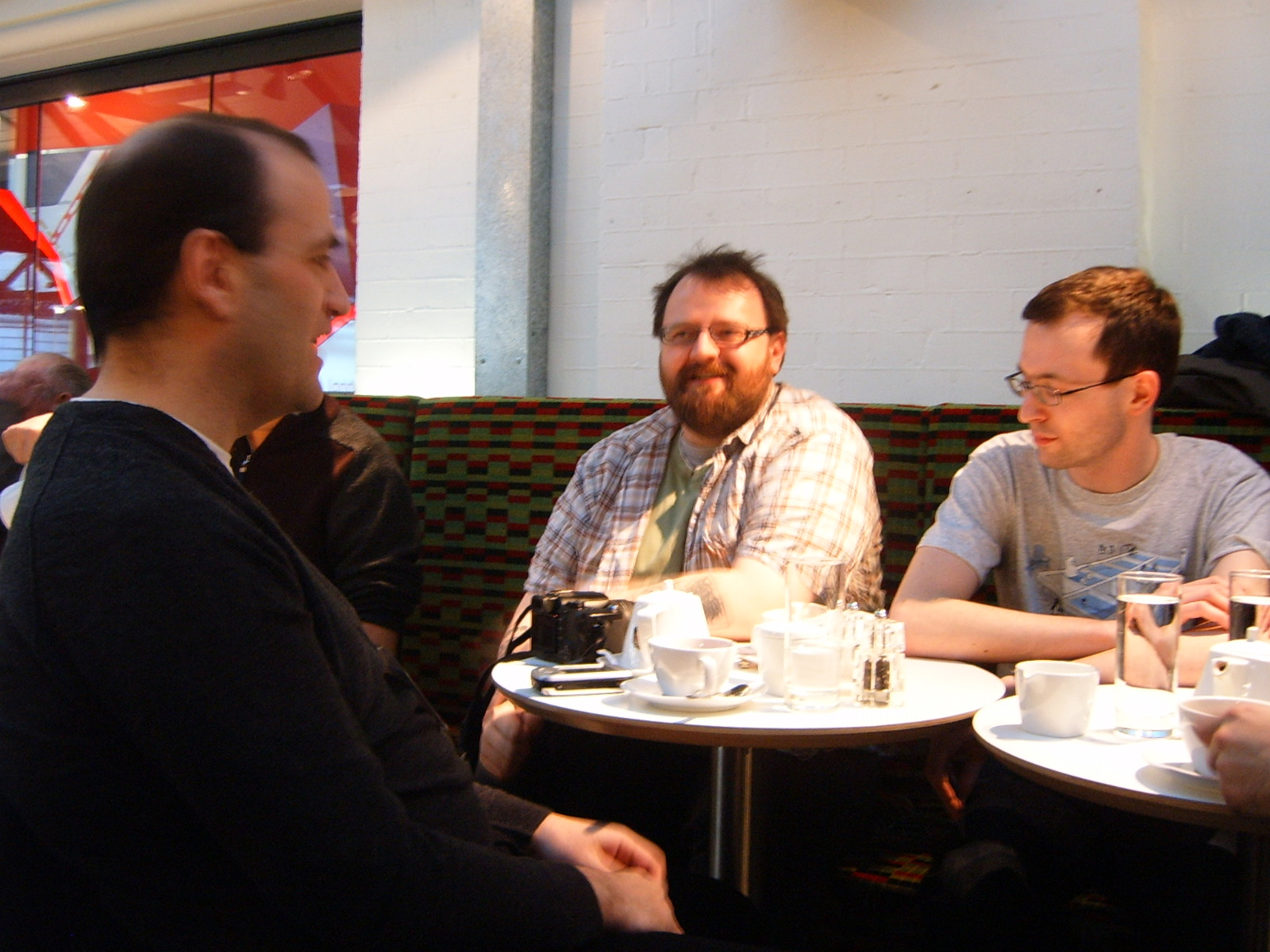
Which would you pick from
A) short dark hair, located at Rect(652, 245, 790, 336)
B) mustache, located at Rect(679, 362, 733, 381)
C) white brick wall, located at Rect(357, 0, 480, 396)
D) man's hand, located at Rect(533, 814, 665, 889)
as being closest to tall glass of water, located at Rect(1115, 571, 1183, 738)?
man's hand, located at Rect(533, 814, 665, 889)

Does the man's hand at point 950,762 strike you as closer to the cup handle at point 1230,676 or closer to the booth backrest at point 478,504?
the cup handle at point 1230,676

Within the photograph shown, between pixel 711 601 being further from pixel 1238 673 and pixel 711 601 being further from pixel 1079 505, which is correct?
pixel 1238 673

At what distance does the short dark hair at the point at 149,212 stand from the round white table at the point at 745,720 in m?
0.68

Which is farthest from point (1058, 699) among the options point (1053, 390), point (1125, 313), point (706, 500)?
point (706, 500)

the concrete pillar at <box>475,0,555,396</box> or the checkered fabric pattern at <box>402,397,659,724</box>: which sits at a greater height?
the concrete pillar at <box>475,0,555,396</box>

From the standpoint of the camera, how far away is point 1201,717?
1.01 metres

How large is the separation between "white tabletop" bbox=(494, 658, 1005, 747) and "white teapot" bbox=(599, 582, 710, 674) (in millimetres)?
114

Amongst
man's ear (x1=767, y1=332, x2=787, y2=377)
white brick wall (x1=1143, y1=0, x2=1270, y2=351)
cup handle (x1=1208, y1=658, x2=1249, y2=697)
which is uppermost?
white brick wall (x1=1143, y1=0, x2=1270, y2=351)

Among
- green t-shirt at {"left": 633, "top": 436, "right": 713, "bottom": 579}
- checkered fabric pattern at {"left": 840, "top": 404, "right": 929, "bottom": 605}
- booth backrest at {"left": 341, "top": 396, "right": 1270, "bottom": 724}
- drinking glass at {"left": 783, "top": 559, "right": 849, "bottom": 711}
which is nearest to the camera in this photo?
drinking glass at {"left": 783, "top": 559, "right": 849, "bottom": 711}

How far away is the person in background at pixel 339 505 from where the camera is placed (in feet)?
6.95

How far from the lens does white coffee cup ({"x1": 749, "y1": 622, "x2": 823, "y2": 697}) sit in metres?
1.34

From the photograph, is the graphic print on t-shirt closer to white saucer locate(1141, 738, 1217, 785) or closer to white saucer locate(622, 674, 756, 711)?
white saucer locate(1141, 738, 1217, 785)

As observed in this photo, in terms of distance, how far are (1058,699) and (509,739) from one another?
906mm

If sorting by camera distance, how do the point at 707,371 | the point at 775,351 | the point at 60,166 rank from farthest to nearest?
the point at 60,166
the point at 775,351
the point at 707,371
